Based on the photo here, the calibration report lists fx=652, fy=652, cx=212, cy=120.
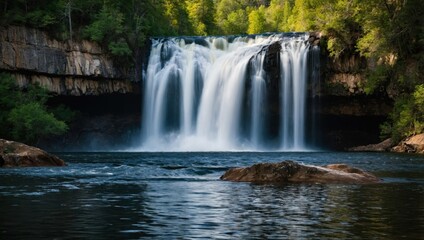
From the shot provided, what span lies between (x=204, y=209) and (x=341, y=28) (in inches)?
1769

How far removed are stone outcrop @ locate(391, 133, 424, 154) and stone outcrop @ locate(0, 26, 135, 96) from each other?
26.5 m

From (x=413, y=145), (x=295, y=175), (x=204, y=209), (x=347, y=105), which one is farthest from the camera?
(x=347, y=105)

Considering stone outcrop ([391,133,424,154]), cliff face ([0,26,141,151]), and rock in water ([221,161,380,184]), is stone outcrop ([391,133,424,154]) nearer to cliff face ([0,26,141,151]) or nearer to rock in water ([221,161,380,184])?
cliff face ([0,26,141,151])

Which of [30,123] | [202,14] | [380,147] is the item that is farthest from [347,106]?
[202,14]

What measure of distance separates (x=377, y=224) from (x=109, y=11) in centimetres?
5374

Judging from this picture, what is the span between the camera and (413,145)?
5038 cm

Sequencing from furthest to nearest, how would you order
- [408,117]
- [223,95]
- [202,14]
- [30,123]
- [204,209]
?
[202,14] → [223,95] → [30,123] → [408,117] → [204,209]

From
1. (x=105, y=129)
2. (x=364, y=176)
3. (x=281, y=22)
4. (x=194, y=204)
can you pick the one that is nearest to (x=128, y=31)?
(x=105, y=129)

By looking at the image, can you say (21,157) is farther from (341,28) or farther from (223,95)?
(341,28)

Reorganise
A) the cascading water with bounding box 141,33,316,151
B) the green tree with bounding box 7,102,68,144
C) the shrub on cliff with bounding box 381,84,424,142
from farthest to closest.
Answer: the cascading water with bounding box 141,33,316,151
the green tree with bounding box 7,102,68,144
the shrub on cliff with bounding box 381,84,424,142

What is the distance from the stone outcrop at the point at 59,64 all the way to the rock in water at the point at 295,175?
40.0 m

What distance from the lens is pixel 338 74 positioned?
5897 centimetres

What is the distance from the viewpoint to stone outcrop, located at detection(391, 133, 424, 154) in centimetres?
4984

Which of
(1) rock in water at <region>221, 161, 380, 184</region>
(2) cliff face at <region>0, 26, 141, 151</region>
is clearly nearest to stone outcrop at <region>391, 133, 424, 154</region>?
(2) cliff face at <region>0, 26, 141, 151</region>
